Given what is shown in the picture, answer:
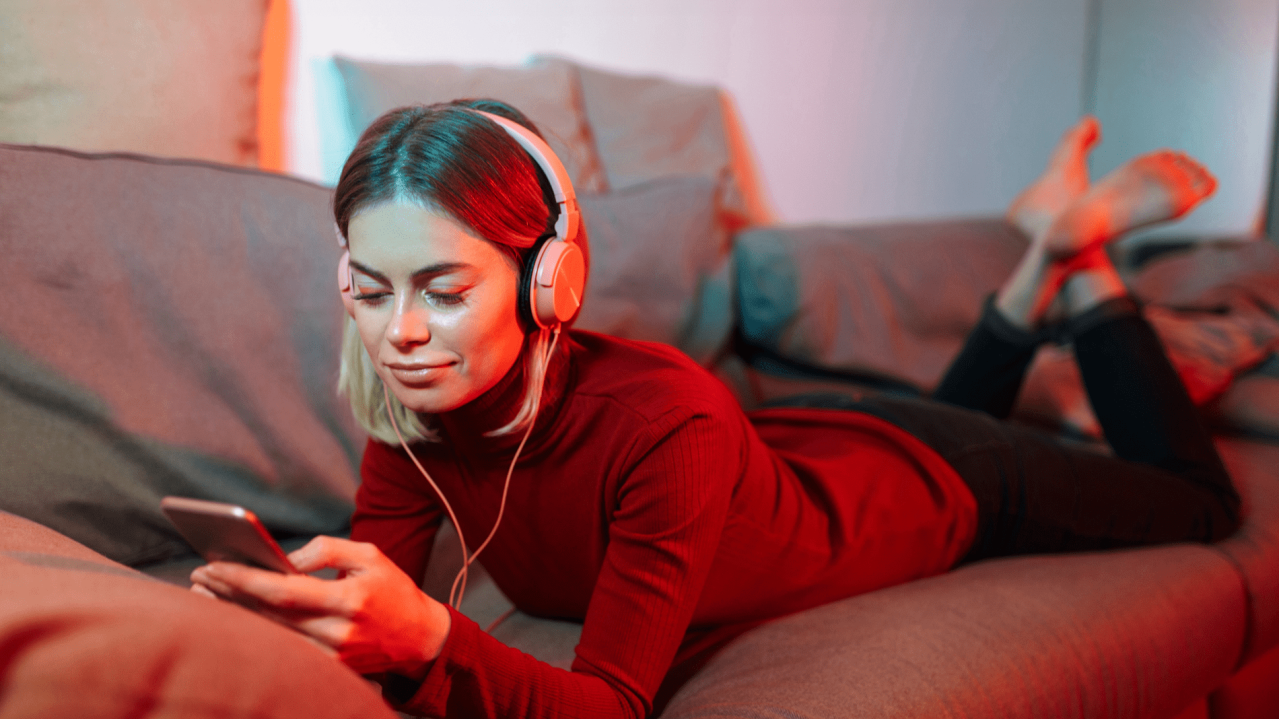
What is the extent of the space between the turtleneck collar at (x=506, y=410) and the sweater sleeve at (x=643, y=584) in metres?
0.09

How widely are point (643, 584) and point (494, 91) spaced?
0.94m

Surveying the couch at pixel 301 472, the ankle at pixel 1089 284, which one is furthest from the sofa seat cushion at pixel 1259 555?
the ankle at pixel 1089 284

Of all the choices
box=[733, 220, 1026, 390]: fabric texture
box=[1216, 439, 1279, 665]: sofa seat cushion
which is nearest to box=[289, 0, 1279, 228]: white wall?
box=[733, 220, 1026, 390]: fabric texture

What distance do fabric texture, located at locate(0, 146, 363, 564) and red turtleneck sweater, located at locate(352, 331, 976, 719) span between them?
0.20 metres

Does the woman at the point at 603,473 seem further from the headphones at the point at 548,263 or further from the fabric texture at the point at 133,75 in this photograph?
the fabric texture at the point at 133,75

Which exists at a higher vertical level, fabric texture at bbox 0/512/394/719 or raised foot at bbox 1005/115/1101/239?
raised foot at bbox 1005/115/1101/239

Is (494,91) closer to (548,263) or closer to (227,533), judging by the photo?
(548,263)

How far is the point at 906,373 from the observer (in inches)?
62.0

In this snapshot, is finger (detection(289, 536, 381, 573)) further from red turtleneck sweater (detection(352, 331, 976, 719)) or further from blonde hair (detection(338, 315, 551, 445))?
blonde hair (detection(338, 315, 551, 445))

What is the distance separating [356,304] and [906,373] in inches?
47.2

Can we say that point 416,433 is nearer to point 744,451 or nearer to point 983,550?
point 744,451

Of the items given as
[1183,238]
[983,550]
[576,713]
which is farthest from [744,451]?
[1183,238]

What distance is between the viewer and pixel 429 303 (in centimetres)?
59

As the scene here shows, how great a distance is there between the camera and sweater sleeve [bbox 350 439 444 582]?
795 millimetres
